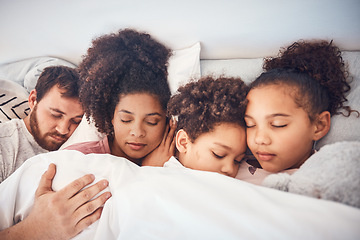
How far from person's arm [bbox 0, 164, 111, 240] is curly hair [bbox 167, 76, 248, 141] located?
1.34ft

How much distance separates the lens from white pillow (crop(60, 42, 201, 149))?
1044 mm

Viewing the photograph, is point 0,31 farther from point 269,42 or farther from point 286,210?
point 286,210

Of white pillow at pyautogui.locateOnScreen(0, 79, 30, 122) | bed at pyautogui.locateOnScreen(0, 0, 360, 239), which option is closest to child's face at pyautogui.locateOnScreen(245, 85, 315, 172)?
bed at pyautogui.locateOnScreen(0, 0, 360, 239)

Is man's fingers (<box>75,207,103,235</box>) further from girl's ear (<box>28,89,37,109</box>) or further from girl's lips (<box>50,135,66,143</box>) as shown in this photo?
girl's ear (<box>28,89,37,109</box>)

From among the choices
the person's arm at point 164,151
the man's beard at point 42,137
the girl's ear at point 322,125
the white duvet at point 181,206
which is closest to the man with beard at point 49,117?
the man's beard at point 42,137

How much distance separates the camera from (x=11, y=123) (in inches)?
42.2

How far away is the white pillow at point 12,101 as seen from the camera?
113 centimetres

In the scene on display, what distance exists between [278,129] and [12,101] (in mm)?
1244

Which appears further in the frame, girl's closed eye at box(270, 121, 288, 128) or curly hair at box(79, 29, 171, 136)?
curly hair at box(79, 29, 171, 136)

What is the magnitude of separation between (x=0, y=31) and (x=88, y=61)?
1.44ft

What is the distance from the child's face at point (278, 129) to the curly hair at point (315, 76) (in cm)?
4

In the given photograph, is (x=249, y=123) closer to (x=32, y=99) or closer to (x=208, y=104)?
(x=208, y=104)

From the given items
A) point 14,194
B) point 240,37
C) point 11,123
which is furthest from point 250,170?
point 11,123

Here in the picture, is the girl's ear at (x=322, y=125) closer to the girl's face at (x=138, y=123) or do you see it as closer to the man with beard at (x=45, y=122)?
the girl's face at (x=138, y=123)
